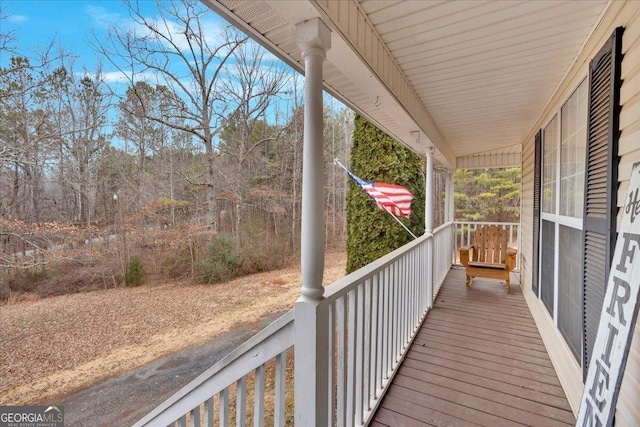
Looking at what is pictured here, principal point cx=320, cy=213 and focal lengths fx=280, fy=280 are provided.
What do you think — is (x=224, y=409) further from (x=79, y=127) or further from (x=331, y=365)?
(x=79, y=127)

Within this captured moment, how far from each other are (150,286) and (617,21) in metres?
10.5

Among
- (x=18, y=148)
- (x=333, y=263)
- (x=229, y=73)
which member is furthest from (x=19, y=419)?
(x=229, y=73)

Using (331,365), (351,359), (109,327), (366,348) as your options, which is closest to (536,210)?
(366,348)

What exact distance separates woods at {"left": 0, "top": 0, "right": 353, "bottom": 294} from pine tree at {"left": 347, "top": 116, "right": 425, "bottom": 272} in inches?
194

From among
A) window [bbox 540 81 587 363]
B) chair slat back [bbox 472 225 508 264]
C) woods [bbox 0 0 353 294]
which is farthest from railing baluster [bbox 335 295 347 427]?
woods [bbox 0 0 353 294]

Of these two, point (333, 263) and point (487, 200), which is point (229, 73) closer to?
point (333, 263)

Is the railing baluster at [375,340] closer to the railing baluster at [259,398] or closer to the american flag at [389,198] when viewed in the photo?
the railing baluster at [259,398]

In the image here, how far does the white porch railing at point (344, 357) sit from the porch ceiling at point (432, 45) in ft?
4.12

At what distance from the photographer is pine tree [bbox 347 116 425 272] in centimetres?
634

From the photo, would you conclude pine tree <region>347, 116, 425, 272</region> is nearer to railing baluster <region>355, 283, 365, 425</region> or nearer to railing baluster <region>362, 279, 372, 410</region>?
railing baluster <region>362, 279, 372, 410</region>

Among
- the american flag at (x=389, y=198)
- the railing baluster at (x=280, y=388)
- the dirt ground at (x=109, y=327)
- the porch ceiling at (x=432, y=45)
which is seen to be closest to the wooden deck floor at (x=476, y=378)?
the railing baluster at (x=280, y=388)

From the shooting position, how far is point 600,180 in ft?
5.00

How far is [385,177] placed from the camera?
252 inches

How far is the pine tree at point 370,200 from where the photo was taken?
6340 mm
